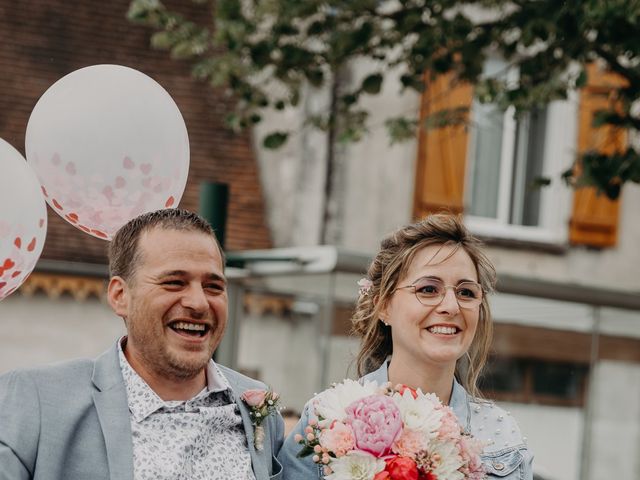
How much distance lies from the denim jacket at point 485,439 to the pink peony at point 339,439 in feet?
1.20

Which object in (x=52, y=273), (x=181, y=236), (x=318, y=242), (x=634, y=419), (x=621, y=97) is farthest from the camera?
(x=318, y=242)

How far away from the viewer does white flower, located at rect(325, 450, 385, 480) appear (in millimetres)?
3814

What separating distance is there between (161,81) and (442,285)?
34.4ft

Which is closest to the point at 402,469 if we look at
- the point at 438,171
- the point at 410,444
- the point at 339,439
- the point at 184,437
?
the point at 410,444

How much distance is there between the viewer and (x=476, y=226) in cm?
1417

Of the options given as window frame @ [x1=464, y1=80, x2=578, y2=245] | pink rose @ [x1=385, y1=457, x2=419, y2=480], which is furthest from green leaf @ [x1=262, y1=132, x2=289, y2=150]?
window frame @ [x1=464, y1=80, x2=578, y2=245]

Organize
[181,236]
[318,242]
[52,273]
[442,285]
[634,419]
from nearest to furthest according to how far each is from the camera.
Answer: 1. [181,236]
2. [442,285]
3. [634,419]
4. [52,273]
5. [318,242]

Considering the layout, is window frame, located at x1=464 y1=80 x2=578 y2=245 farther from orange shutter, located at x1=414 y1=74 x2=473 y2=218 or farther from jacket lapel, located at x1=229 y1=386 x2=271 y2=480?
jacket lapel, located at x1=229 y1=386 x2=271 y2=480

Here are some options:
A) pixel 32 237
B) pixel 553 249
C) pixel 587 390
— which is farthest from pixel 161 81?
pixel 32 237

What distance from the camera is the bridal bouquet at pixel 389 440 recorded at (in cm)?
383

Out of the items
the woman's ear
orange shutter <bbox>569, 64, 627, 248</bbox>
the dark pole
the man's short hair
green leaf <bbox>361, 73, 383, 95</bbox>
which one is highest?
green leaf <bbox>361, 73, 383, 95</bbox>

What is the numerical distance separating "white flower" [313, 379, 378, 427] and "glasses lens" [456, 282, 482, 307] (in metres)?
0.49

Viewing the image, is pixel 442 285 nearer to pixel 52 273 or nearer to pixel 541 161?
pixel 52 273

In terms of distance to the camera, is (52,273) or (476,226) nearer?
(52,273)
